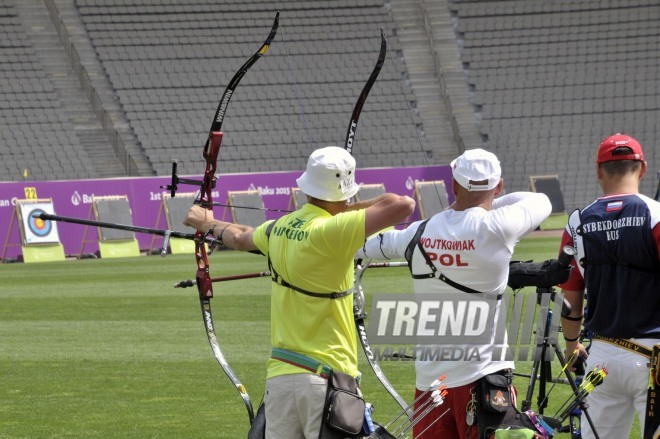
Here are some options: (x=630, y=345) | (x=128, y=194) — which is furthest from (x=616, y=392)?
(x=128, y=194)

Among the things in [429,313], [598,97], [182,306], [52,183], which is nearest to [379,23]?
[598,97]

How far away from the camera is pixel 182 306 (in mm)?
18344

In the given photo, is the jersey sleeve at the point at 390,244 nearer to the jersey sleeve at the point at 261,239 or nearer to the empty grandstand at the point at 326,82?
the jersey sleeve at the point at 261,239

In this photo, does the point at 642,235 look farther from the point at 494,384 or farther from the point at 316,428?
the point at 316,428

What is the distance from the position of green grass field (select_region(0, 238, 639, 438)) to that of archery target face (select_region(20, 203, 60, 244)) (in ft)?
19.8

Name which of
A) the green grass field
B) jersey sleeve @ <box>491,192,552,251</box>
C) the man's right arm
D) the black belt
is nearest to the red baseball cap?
jersey sleeve @ <box>491,192,552,251</box>

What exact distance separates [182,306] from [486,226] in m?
13.5

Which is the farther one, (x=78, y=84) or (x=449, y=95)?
(x=449, y=95)

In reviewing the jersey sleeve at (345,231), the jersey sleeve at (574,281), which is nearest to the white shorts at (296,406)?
the jersey sleeve at (345,231)

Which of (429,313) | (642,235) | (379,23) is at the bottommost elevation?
(429,313)

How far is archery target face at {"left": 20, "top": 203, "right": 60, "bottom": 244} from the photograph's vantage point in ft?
94.3

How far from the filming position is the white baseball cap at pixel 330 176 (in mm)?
5082

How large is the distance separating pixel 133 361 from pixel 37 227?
16.9 metres

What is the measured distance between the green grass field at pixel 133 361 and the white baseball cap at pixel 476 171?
444 centimetres
